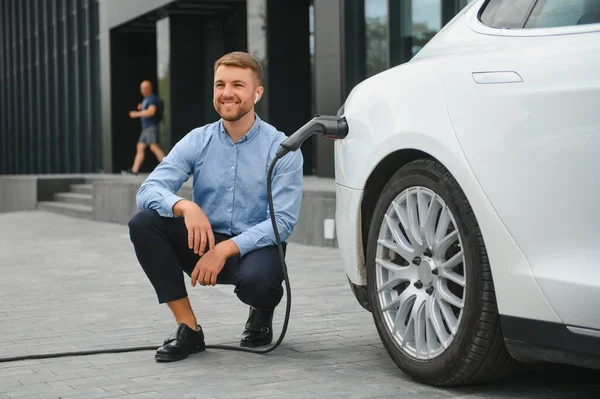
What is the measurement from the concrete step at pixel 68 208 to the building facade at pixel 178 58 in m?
3.21

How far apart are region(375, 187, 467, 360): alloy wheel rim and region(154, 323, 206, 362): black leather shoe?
3.44 ft

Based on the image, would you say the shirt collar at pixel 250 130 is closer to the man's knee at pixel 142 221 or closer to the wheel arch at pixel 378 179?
the man's knee at pixel 142 221

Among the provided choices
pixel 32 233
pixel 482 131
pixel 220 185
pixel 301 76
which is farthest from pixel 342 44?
pixel 482 131

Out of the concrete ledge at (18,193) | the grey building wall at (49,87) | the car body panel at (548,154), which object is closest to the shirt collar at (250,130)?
the car body panel at (548,154)

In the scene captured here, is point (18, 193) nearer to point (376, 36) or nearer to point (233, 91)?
point (376, 36)

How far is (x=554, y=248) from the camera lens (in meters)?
3.25

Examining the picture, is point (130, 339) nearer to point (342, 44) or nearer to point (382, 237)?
point (382, 237)

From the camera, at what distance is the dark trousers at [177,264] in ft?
15.1

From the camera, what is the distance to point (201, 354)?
4797mm

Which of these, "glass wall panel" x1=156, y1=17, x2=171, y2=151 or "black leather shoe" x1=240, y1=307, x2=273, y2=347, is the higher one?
"glass wall panel" x1=156, y1=17, x2=171, y2=151

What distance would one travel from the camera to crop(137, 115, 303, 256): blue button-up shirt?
4.71 meters

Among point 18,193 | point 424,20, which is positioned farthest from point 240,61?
point 18,193

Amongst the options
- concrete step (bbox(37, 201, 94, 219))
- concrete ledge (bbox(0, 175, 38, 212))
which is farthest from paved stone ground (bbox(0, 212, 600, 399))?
concrete ledge (bbox(0, 175, 38, 212))

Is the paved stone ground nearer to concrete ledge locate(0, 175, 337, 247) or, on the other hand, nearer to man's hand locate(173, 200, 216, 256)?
man's hand locate(173, 200, 216, 256)
